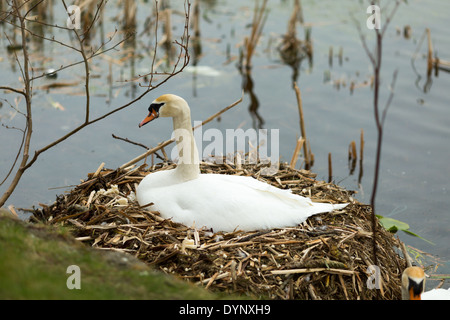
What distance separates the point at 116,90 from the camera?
12.9 metres

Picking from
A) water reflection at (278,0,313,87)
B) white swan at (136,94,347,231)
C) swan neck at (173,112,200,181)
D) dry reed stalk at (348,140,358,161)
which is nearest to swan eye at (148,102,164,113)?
white swan at (136,94,347,231)

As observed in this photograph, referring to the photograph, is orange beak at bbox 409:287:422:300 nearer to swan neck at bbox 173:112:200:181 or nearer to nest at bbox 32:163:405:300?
nest at bbox 32:163:405:300

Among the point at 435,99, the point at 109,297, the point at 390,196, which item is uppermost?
the point at 109,297

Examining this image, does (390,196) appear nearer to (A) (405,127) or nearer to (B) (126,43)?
(A) (405,127)

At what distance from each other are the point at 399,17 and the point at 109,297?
47.7ft

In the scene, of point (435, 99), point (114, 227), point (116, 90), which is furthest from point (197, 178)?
point (435, 99)

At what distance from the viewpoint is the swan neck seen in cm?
692

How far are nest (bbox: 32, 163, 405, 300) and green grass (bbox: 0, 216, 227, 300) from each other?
90 cm

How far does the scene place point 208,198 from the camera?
21.5 ft

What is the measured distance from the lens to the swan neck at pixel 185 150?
6.92m

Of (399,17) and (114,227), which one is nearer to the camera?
(114,227)

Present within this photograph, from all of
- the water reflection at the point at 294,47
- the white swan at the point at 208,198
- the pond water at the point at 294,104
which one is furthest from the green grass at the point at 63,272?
the water reflection at the point at 294,47

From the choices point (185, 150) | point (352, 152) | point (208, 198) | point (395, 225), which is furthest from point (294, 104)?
point (208, 198)

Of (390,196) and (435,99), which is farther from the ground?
(435,99)
